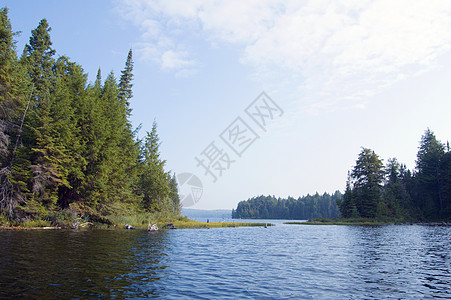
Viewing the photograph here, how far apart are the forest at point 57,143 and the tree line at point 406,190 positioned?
252 ft

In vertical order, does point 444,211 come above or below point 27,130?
below

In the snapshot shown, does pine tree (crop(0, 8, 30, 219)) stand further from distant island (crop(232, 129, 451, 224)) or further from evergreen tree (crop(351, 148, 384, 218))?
evergreen tree (crop(351, 148, 384, 218))

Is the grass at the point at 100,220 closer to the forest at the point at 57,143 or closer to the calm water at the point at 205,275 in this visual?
the forest at the point at 57,143

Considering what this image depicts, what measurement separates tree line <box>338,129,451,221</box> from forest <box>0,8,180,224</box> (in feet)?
252

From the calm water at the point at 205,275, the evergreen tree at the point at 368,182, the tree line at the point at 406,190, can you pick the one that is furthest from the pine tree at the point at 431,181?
the calm water at the point at 205,275

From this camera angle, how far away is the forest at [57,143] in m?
37.3

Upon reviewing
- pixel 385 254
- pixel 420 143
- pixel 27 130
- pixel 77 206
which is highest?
pixel 420 143

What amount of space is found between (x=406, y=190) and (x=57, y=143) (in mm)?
121305

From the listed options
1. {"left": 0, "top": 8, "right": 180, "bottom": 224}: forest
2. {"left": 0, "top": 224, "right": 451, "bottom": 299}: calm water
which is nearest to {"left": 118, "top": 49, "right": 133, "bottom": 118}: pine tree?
{"left": 0, "top": 8, "right": 180, "bottom": 224}: forest

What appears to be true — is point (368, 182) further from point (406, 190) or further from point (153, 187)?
point (153, 187)

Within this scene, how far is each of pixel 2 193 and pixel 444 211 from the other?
123464mm

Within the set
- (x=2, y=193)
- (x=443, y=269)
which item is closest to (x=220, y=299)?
(x=443, y=269)

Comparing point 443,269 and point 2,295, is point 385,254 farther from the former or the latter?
point 2,295

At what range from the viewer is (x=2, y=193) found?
3575cm
